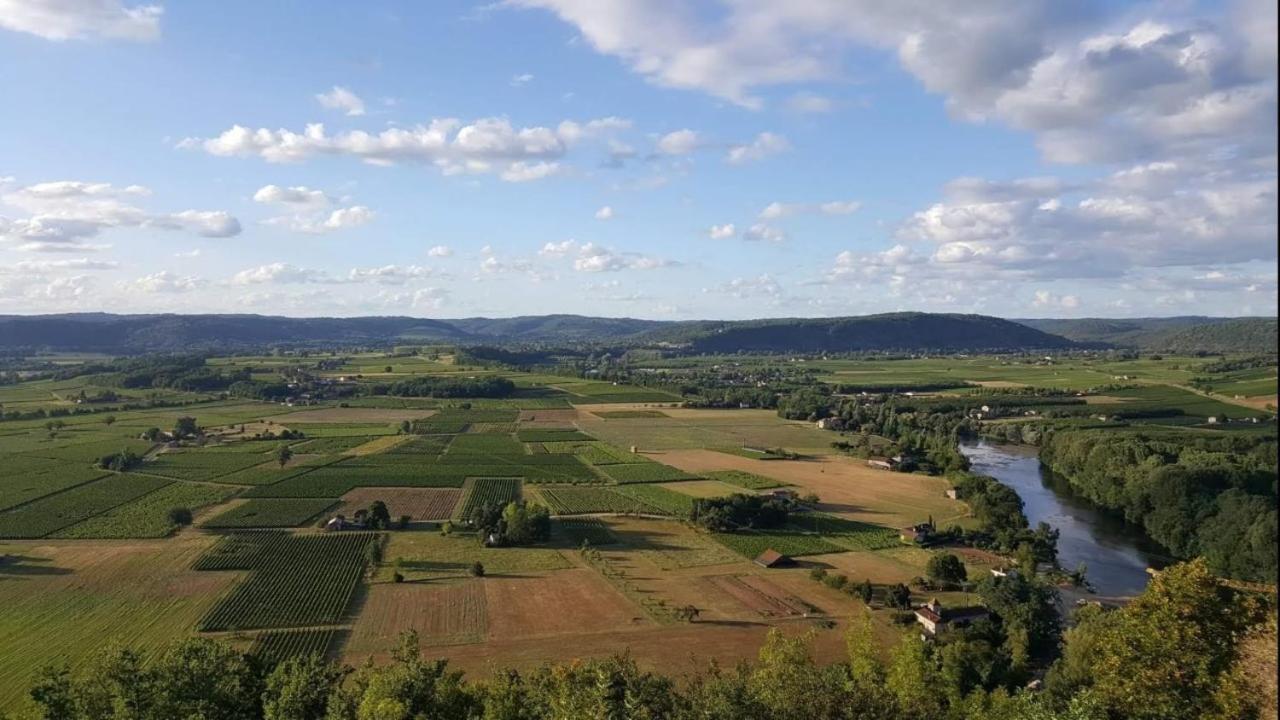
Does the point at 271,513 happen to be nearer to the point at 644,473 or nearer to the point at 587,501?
the point at 587,501

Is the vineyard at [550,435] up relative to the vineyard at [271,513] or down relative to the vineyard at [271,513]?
up

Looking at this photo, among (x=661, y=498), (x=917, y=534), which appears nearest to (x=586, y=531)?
(x=661, y=498)

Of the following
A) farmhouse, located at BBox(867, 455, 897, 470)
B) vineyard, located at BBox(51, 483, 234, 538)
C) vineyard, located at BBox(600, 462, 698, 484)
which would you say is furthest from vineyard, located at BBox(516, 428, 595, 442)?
vineyard, located at BBox(51, 483, 234, 538)

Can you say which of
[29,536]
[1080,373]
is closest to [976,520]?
[29,536]

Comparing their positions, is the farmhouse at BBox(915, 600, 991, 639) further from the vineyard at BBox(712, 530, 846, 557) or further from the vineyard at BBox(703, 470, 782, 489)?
the vineyard at BBox(703, 470, 782, 489)

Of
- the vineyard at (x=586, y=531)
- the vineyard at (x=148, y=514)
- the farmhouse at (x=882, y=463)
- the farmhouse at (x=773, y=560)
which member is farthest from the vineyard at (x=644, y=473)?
the vineyard at (x=148, y=514)

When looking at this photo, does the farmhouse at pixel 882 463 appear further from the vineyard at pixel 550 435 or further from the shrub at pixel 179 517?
the shrub at pixel 179 517
